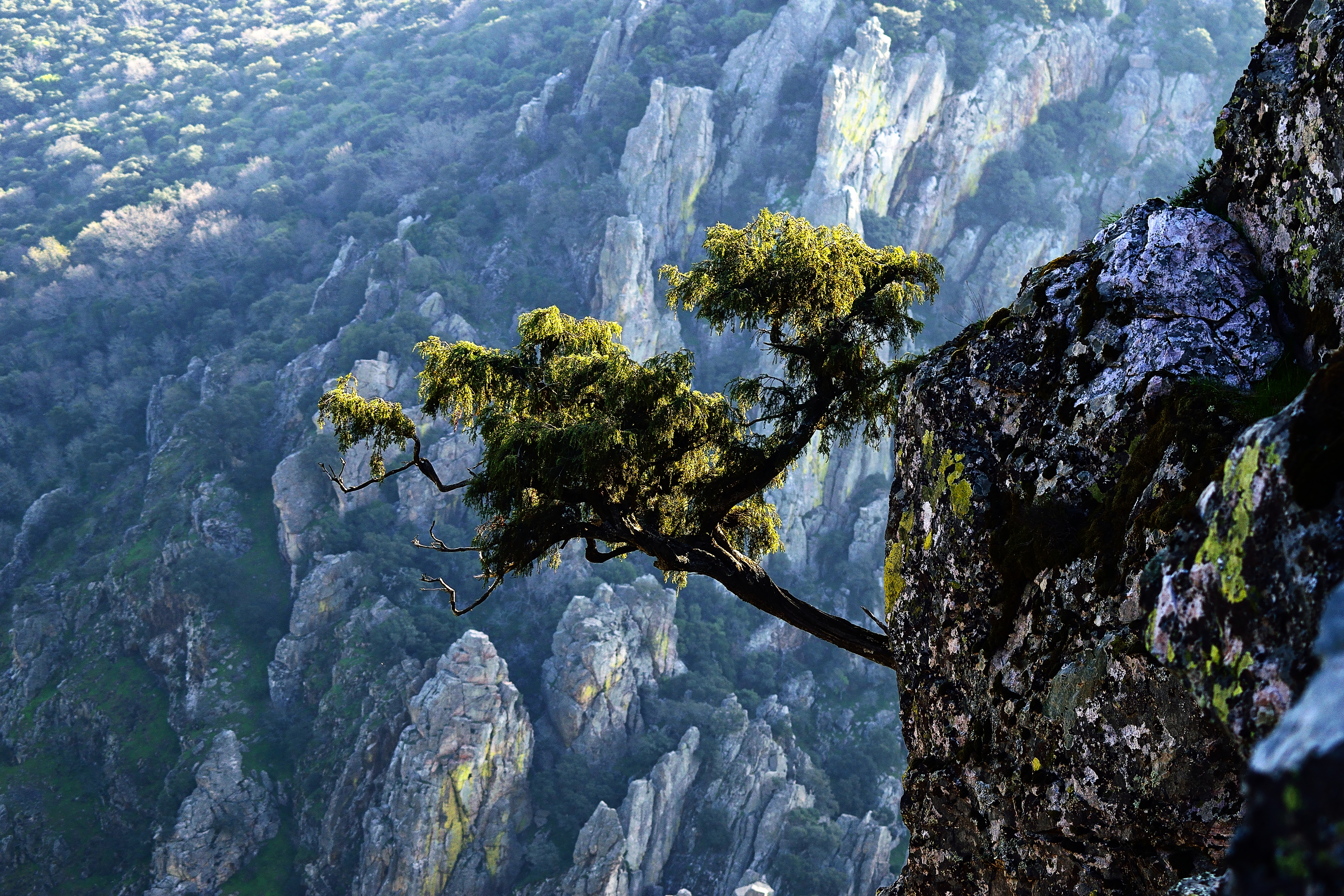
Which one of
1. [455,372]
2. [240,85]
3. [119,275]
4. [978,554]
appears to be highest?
[978,554]

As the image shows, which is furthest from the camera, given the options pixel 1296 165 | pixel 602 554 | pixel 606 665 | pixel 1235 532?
A: pixel 606 665

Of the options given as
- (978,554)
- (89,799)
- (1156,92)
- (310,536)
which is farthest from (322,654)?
(1156,92)

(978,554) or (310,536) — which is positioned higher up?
(978,554)

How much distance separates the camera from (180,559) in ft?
153

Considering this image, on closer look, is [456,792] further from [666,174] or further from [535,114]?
[535,114]

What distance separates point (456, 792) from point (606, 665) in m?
10.1

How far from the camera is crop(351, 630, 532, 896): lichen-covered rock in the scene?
127 ft

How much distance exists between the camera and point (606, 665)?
47000 millimetres

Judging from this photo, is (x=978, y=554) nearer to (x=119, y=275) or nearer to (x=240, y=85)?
(x=119, y=275)

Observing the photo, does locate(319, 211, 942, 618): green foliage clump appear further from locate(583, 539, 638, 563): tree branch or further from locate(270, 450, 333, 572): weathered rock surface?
locate(270, 450, 333, 572): weathered rock surface

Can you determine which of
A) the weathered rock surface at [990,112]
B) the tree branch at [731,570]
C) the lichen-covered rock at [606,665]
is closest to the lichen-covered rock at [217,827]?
the lichen-covered rock at [606,665]

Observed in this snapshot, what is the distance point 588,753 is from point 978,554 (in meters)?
42.7

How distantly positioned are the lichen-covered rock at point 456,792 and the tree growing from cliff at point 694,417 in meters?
33.8

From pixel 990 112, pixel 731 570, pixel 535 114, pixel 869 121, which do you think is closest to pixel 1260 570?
pixel 731 570
